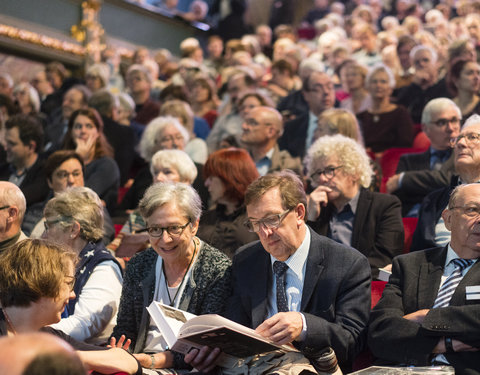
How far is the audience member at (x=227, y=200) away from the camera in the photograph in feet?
12.9

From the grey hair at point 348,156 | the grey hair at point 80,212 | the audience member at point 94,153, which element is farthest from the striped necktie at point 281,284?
the audience member at point 94,153

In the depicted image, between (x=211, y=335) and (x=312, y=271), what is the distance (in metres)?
0.57

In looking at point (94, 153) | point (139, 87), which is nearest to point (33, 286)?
point (94, 153)

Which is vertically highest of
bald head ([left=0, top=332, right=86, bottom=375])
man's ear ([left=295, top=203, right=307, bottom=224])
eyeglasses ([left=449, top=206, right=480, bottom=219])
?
eyeglasses ([left=449, top=206, right=480, bottom=219])

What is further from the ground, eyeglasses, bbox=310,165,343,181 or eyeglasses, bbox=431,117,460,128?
eyeglasses, bbox=431,117,460,128

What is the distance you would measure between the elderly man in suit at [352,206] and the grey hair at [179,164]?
834mm

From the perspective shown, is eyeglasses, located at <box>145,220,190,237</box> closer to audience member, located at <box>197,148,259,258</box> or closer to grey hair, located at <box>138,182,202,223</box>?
grey hair, located at <box>138,182,202,223</box>

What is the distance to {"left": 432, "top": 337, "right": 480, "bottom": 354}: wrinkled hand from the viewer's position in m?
2.64

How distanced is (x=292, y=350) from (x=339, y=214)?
128 cm

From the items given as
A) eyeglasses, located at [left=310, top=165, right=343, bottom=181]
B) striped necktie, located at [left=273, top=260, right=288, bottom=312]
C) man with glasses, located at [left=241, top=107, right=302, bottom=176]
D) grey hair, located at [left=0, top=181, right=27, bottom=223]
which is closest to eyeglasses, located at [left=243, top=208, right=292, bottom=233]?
striped necktie, located at [left=273, top=260, right=288, bottom=312]

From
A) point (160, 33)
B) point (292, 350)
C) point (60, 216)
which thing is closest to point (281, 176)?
point (292, 350)

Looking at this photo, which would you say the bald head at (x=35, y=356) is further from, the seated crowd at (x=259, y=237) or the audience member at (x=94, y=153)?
the audience member at (x=94, y=153)

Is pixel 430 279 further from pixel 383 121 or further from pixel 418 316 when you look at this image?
pixel 383 121

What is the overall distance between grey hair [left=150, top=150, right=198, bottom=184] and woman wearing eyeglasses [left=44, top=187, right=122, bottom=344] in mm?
1016
